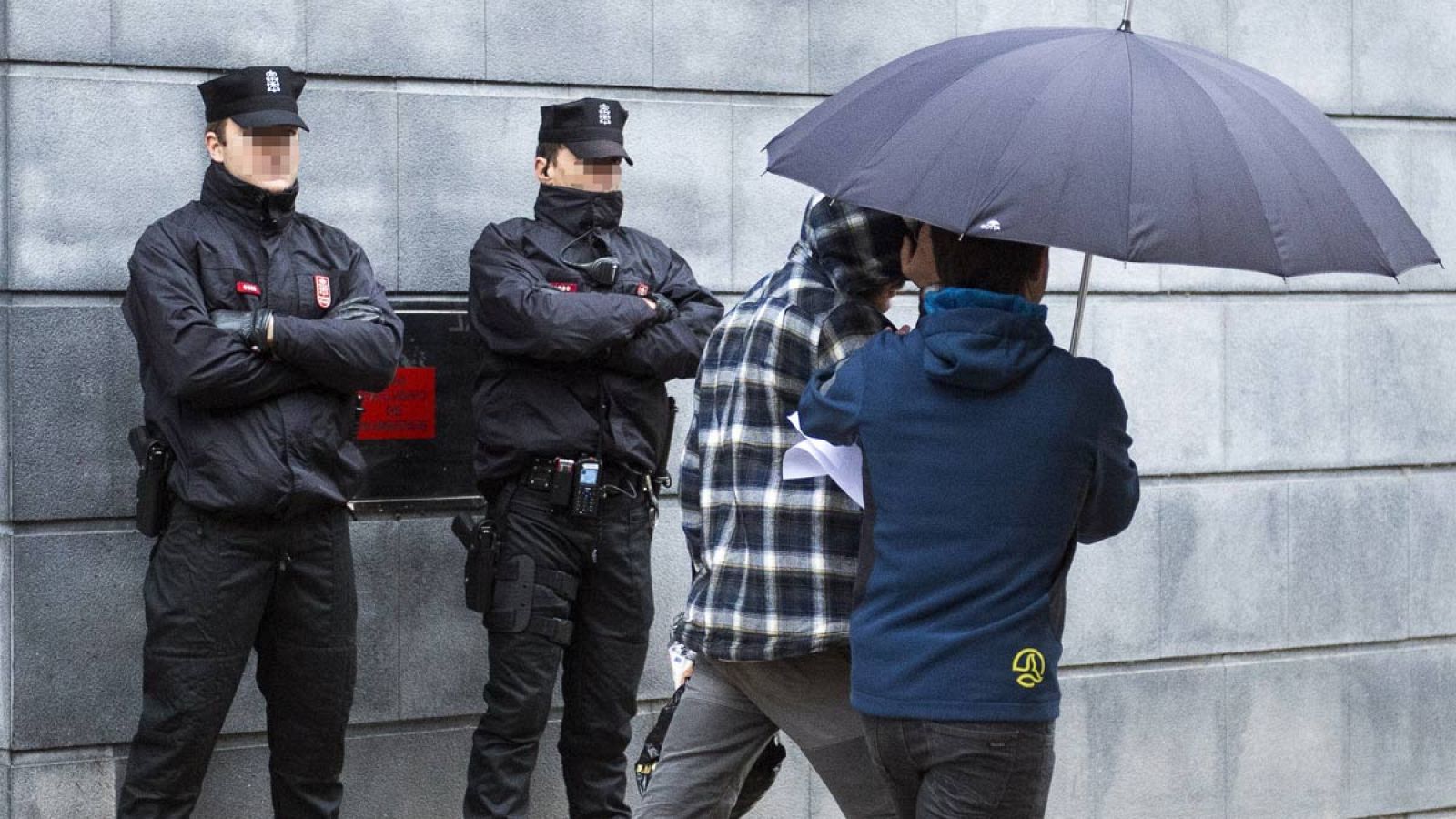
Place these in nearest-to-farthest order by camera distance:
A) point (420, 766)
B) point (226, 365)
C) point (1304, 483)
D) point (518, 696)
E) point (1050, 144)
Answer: point (1050, 144), point (226, 365), point (518, 696), point (420, 766), point (1304, 483)

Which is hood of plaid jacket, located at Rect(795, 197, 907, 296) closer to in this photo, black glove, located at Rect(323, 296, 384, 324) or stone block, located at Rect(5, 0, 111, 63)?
black glove, located at Rect(323, 296, 384, 324)

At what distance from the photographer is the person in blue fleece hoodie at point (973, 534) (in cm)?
353

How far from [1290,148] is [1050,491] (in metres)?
0.78

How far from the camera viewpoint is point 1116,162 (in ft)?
11.4

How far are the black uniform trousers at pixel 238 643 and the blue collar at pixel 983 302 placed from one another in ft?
8.50

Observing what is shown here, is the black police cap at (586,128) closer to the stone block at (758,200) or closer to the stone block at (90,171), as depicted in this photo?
the stone block at (758,200)

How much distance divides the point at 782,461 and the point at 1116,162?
0.99 metres

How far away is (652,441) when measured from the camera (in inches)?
249

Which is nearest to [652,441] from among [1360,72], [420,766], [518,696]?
[518,696]

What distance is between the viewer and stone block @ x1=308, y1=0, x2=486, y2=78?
6.34 metres

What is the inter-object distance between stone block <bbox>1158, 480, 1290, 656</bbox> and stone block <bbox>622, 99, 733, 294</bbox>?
2.11 metres

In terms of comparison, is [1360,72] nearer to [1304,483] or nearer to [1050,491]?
[1304,483]

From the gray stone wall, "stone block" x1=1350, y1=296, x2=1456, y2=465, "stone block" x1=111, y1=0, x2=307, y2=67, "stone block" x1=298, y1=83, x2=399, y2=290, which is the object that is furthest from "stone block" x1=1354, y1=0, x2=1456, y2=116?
"stone block" x1=111, y1=0, x2=307, y2=67

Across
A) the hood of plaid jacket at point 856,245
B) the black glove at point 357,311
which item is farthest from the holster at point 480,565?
the hood of plaid jacket at point 856,245
